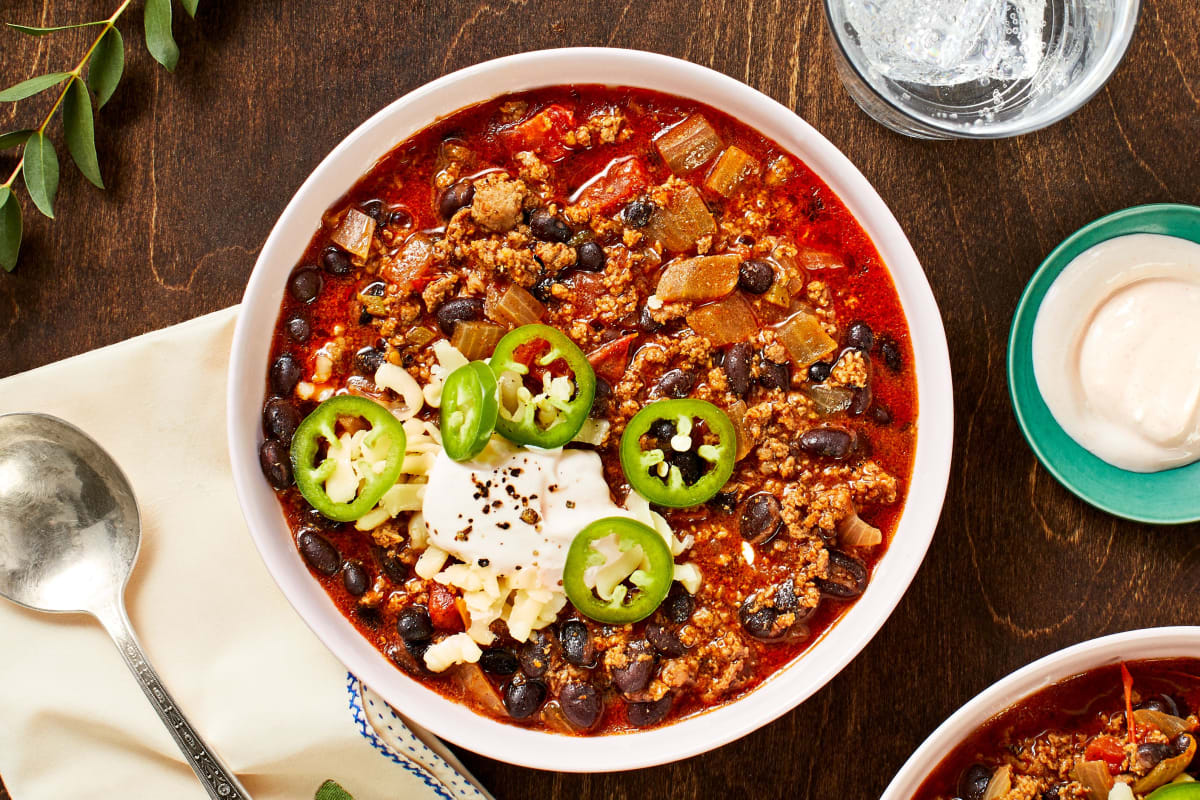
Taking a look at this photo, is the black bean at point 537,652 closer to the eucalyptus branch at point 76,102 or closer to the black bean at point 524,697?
the black bean at point 524,697

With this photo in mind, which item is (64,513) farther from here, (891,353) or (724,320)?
(891,353)

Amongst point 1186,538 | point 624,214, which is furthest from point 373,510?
point 1186,538

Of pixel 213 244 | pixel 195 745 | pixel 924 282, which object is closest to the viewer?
pixel 924 282

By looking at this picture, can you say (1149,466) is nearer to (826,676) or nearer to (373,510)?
(826,676)

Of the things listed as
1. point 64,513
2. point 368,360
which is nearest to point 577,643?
point 368,360

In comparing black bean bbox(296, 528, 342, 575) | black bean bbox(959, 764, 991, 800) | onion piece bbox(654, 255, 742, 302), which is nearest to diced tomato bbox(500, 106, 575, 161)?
onion piece bbox(654, 255, 742, 302)

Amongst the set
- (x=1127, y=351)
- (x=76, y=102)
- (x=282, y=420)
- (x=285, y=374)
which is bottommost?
(x=1127, y=351)

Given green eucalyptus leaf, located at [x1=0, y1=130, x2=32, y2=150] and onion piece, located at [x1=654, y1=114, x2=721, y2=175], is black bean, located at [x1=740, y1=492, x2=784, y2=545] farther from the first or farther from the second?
green eucalyptus leaf, located at [x1=0, y1=130, x2=32, y2=150]
